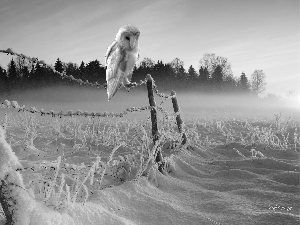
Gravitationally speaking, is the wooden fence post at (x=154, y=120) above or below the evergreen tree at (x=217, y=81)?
below

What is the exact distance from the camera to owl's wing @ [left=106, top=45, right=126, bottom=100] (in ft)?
4.58

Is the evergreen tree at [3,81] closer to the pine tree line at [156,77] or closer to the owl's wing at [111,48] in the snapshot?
the pine tree line at [156,77]

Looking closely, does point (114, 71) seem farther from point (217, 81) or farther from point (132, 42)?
point (217, 81)

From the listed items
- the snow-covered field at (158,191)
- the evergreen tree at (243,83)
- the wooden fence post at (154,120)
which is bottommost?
the snow-covered field at (158,191)

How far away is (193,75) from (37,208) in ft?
152

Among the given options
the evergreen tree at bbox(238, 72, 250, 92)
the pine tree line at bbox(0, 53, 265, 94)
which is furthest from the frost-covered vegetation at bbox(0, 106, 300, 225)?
the evergreen tree at bbox(238, 72, 250, 92)

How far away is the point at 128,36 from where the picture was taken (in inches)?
50.4

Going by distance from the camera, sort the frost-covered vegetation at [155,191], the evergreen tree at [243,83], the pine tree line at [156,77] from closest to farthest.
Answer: the frost-covered vegetation at [155,191], the pine tree line at [156,77], the evergreen tree at [243,83]

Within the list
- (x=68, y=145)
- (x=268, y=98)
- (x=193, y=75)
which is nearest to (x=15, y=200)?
(x=68, y=145)

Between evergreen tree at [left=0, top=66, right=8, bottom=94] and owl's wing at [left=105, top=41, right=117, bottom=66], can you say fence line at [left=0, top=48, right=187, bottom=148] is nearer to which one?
owl's wing at [left=105, top=41, right=117, bottom=66]

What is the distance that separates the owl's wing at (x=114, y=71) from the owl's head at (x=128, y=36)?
0.09 meters

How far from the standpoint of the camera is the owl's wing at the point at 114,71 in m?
1.39

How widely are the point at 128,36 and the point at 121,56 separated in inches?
4.7

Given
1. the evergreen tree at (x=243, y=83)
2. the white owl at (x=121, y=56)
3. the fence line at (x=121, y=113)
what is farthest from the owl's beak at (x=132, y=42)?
the evergreen tree at (x=243, y=83)
